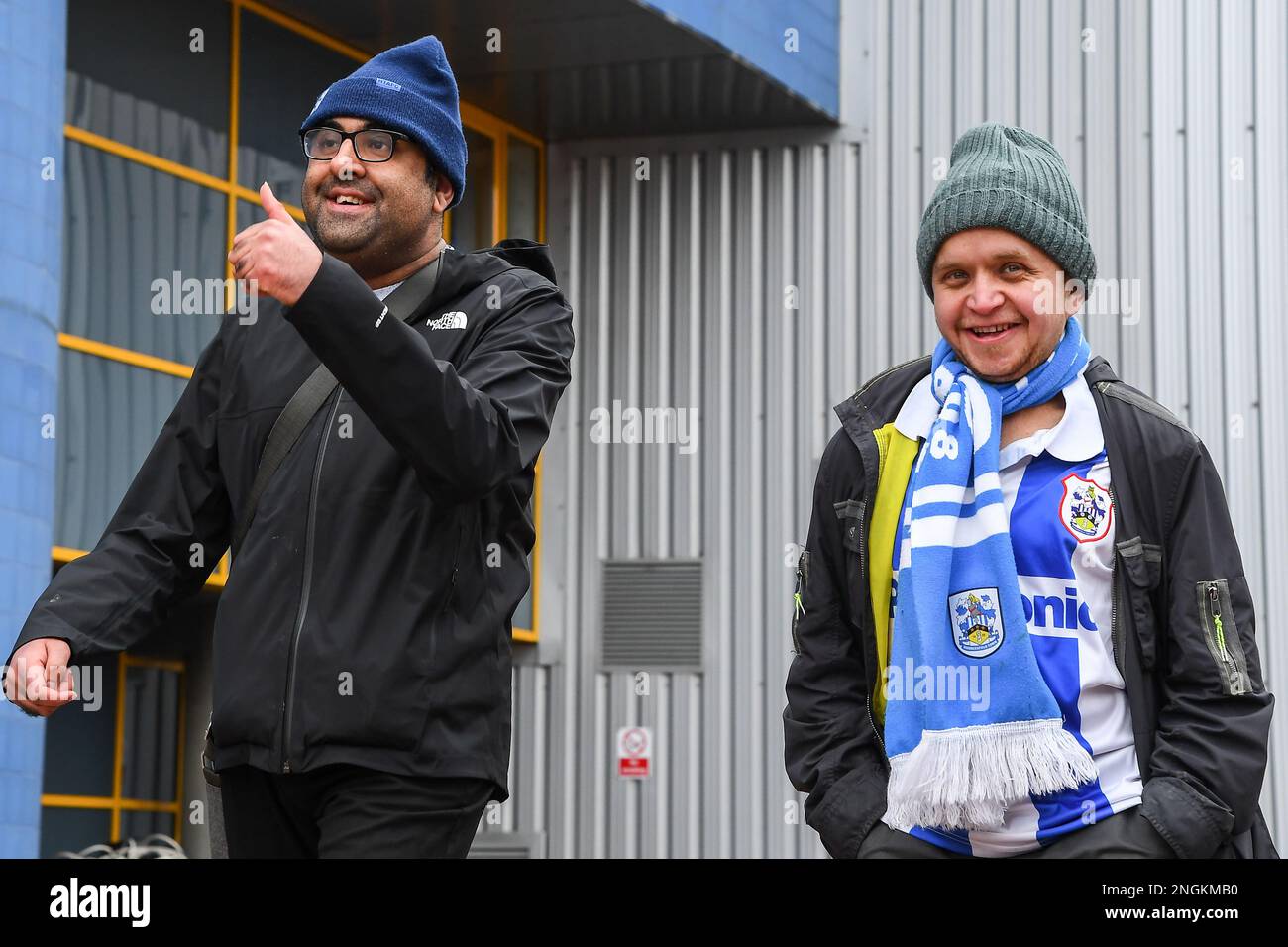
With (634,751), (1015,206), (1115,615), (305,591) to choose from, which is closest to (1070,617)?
(1115,615)

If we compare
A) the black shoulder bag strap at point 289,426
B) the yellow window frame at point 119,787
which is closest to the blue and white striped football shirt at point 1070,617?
the black shoulder bag strap at point 289,426

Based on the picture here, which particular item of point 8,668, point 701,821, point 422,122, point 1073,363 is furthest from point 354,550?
point 701,821

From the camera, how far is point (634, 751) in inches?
577

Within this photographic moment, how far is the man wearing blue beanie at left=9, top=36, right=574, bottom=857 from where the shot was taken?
3535 mm

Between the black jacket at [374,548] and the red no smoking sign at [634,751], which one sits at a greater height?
the black jacket at [374,548]

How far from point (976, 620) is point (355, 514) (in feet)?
3.68

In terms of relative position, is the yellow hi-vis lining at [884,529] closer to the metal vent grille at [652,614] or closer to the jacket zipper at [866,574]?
the jacket zipper at [866,574]

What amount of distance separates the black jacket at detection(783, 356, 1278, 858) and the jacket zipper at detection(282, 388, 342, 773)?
0.75m

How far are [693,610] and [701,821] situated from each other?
4.83ft

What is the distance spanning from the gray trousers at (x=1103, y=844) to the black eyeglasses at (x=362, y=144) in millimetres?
1672

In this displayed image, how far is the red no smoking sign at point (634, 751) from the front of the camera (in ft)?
48.0

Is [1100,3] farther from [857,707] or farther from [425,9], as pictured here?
[857,707]

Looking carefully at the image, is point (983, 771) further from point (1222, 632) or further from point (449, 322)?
point (449, 322)

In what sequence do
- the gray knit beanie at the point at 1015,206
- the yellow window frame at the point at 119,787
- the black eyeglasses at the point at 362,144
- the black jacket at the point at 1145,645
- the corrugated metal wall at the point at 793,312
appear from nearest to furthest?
the black jacket at the point at 1145,645
the gray knit beanie at the point at 1015,206
the black eyeglasses at the point at 362,144
the yellow window frame at the point at 119,787
the corrugated metal wall at the point at 793,312
